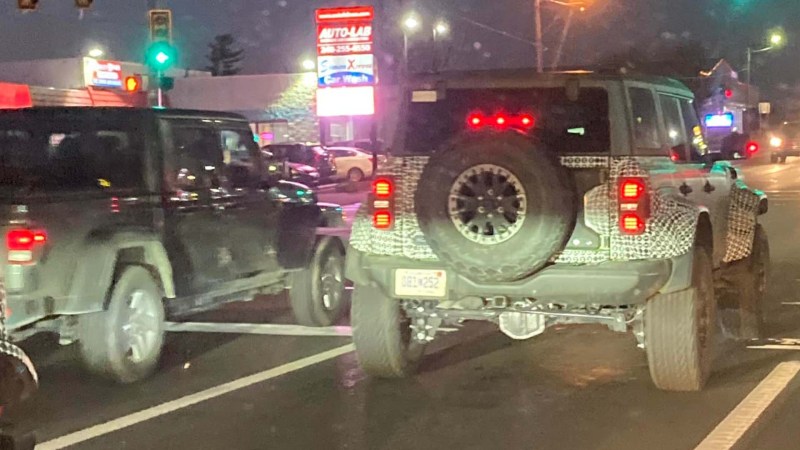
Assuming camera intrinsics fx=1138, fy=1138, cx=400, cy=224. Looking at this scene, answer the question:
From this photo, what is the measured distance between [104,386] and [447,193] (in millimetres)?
2862

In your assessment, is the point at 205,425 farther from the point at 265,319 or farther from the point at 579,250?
the point at 265,319

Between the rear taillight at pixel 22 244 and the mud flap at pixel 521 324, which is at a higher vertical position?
the rear taillight at pixel 22 244

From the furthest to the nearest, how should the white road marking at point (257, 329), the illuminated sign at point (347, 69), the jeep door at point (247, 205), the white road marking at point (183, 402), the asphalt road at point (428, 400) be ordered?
the illuminated sign at point (347, 69), the white road marking at point (257, 329), the jeep door at point (247, 205), the white road marking at point (183, 402), the asphalt road at point (428, 400)

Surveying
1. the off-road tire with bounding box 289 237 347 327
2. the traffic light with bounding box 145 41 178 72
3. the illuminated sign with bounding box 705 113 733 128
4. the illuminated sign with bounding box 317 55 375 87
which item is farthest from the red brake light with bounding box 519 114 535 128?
the illuminated sign with bounding box 317 55 375 87

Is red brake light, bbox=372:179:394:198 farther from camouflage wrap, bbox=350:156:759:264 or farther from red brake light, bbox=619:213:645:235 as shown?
red brake light, bbox=619:213:645:235

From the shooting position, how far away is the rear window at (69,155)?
8172 millimetres

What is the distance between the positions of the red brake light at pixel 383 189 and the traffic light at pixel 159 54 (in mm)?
12832

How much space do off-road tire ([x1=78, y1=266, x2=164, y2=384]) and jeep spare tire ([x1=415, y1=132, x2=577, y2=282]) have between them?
227 cm

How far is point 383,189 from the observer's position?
7184 millimetres

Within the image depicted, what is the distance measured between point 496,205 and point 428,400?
4.62ft

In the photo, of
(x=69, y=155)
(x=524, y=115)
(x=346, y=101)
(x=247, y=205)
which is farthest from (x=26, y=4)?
(x=346, y=101)

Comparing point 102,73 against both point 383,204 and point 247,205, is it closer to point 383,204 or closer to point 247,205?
point 247,205

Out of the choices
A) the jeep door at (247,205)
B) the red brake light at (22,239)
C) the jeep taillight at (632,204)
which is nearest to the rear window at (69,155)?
the jeep door at (247,205)

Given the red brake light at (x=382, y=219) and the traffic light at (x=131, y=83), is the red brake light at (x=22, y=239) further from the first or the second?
the traffic light at (x=131, y=83)
